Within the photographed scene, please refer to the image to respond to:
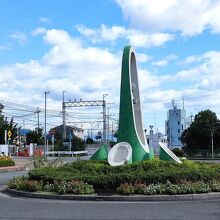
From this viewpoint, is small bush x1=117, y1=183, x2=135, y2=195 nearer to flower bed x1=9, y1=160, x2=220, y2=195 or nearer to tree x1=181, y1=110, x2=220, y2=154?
flower bed x1=9, y1=160, x2=220, y2=195

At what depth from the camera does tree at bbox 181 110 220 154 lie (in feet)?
247

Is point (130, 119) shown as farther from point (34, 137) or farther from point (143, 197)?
point (34, 137)

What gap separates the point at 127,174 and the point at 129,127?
266 inches

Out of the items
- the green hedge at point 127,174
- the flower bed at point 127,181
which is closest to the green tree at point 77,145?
the green hedge at point 127,174

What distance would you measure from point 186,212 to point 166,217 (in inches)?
41.1

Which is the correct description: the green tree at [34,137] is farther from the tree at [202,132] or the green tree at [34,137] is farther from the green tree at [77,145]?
the tree at [202,132]

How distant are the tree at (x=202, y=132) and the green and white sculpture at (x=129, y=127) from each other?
166 feet

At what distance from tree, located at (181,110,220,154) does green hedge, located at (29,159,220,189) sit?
183 ft

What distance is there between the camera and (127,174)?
57.5ft

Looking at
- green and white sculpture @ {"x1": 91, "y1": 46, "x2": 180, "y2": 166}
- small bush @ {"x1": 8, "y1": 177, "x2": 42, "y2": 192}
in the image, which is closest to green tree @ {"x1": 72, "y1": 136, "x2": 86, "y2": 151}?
green and white sculpture @ {"x1": 91, "y1": 46, "x2": 180, "y2": 166}

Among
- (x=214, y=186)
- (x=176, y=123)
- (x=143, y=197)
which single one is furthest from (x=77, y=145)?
(x=143, y=197)

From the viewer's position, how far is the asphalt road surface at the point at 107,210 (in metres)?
12.0

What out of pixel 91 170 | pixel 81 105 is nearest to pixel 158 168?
pixel 91 170

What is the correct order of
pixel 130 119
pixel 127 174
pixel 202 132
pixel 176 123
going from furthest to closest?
pixel 176 123, pixel 202 132, pixel 130 119, pixel 127 174
